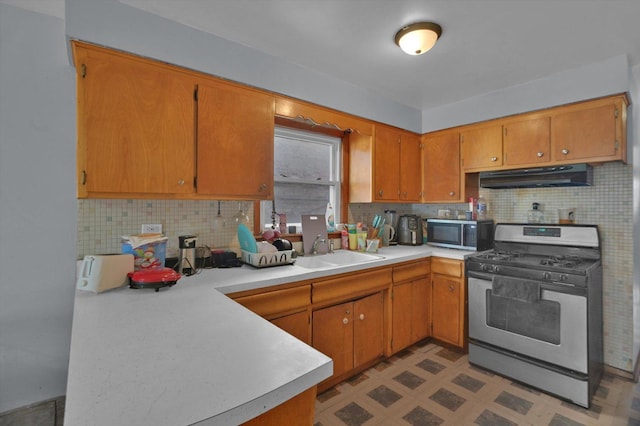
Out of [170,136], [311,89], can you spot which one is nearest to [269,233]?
[170,136]

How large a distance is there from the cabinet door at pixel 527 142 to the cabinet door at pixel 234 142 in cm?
210

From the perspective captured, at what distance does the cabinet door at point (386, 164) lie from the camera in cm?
296

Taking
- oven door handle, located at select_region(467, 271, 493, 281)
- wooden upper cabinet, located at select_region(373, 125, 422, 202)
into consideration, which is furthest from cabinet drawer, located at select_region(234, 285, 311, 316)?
oven door handle, located at select_region(467, 271, 493, 281)

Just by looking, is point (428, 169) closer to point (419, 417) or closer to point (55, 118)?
point (419, 417)

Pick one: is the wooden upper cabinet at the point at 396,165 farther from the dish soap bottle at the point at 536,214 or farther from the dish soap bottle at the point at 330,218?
the dish soap bottle at the point at 536,214

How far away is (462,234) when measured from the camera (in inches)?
116

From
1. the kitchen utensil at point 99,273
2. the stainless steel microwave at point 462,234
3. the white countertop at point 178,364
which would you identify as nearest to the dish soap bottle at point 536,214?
the stainless steel microwave at point 462,234

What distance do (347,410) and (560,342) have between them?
1.54 m

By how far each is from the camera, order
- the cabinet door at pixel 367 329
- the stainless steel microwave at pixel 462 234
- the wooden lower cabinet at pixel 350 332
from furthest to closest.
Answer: the stainless steel microwave at pixel 462 234, the cabinet door at pixel 367 329, the wooden lower cabinet at pixel 350 332

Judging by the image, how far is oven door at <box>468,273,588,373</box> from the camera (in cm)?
206

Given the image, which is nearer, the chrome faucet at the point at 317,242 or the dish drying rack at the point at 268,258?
the dish drying rack at the point at 268,258

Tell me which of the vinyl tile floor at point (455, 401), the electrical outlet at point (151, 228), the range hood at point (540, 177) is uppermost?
the range hood at point (540, 177)

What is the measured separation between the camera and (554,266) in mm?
2207

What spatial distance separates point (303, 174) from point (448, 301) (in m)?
1.79
